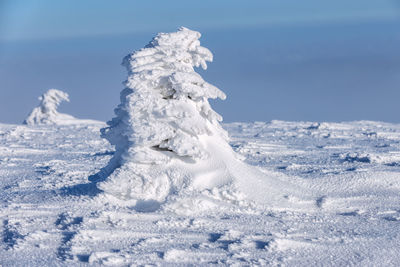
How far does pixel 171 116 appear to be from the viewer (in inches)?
257

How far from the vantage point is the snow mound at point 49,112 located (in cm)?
2253

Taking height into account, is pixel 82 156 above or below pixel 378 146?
below

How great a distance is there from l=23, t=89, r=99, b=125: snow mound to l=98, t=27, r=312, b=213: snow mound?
16.1 metres

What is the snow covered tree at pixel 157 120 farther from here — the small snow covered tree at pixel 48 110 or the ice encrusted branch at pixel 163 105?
the small snow covered tree at pixel 48 110

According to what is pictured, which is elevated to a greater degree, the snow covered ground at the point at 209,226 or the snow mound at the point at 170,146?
the snow mound at the point at 170,146

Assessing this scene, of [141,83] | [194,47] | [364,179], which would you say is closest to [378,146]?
[364,179]

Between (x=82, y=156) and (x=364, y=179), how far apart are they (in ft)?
22.0

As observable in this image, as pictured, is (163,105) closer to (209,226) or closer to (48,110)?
(209,226)

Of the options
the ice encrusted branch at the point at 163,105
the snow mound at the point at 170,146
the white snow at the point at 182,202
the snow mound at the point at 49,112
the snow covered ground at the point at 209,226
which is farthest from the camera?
the snow mound at the point at 49,112

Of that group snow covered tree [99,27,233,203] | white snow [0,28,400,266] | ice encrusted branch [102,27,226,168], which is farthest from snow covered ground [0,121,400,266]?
ice encrusted branch [102,27,226,168]

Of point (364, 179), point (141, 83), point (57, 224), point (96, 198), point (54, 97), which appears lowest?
point (57, 224)

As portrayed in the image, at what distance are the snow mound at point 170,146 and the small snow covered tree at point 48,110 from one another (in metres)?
16.5

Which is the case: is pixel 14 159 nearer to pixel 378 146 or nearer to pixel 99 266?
pixel 99 266

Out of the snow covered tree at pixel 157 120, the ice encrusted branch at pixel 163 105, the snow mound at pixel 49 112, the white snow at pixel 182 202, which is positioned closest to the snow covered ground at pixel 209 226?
the white snow at pixel 182 202
